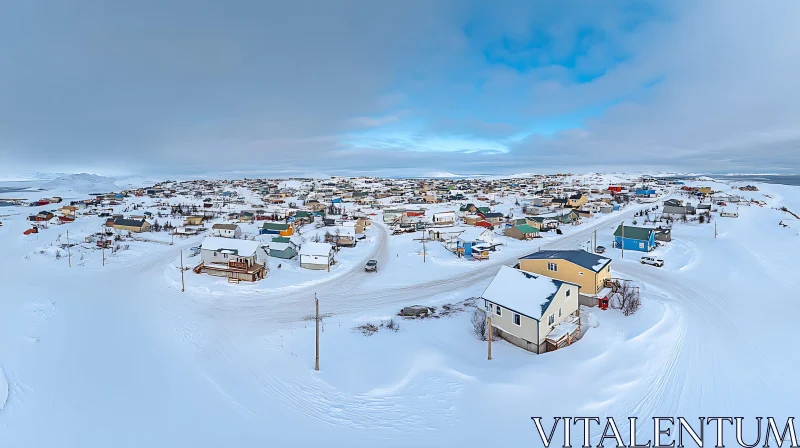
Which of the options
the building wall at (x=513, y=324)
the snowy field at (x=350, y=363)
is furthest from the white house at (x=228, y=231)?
the building wall at (x=513, y=324)

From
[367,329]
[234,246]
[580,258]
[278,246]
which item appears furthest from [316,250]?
[580,258]

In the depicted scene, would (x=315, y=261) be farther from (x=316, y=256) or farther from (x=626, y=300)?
(x=626, y=300)

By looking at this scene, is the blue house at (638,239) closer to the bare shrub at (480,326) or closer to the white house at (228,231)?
the bare shrub at (480,326)

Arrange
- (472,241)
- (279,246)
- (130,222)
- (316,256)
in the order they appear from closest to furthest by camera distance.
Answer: (316,256), (279,246), (472,241), (130,222)

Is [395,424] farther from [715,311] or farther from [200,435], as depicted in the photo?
[715,311]

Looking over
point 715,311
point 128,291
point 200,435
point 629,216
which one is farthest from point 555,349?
point 629,216

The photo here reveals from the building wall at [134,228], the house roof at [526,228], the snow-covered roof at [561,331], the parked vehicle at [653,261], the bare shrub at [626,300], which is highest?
the house roof at [526,228]
